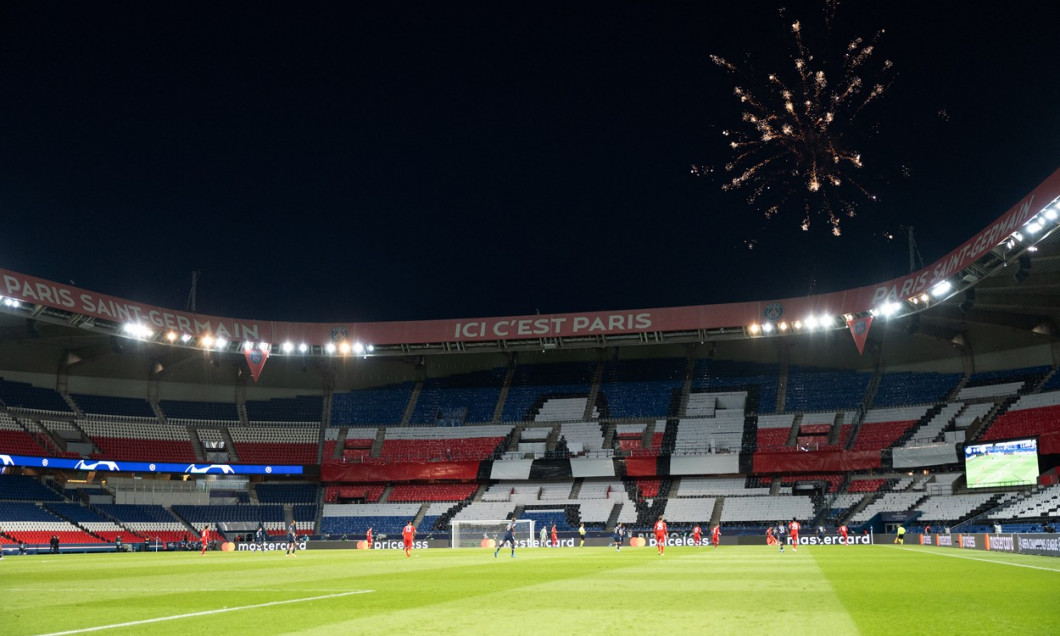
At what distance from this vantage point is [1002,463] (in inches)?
1822

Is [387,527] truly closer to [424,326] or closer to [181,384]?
[424,326]

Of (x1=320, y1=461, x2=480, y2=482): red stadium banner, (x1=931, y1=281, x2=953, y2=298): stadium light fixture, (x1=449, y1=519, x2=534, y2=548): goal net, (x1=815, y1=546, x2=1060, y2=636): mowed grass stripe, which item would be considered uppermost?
(x1=931, y1=281, x2=953, y2=298): stadium light fixture

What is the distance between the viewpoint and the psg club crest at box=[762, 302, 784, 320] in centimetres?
5578

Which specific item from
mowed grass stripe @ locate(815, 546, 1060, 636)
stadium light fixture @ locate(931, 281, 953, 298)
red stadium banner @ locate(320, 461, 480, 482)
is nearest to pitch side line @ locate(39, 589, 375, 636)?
mowed grass stripe @ locate(815, 546, 1060, 636)

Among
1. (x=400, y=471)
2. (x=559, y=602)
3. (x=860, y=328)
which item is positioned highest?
(x=860, y=328)

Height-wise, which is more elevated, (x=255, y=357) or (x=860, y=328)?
(x=860, y=328)

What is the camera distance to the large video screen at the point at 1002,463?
45.1m

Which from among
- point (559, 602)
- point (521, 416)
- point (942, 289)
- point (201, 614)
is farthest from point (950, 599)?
point (521, 416)

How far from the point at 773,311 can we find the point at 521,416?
66.9ft

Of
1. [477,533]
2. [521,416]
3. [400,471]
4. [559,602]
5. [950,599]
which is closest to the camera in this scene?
[950,599]

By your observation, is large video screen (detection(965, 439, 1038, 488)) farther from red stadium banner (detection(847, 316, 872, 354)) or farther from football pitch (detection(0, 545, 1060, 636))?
football pitch (detection(0, 545, 1060, 636))

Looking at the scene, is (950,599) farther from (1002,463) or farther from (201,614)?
(1002,463)

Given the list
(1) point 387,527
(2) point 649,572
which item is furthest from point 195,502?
(2) point 649,572

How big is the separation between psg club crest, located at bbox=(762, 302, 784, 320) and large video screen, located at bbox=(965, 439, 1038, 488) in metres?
13.4
